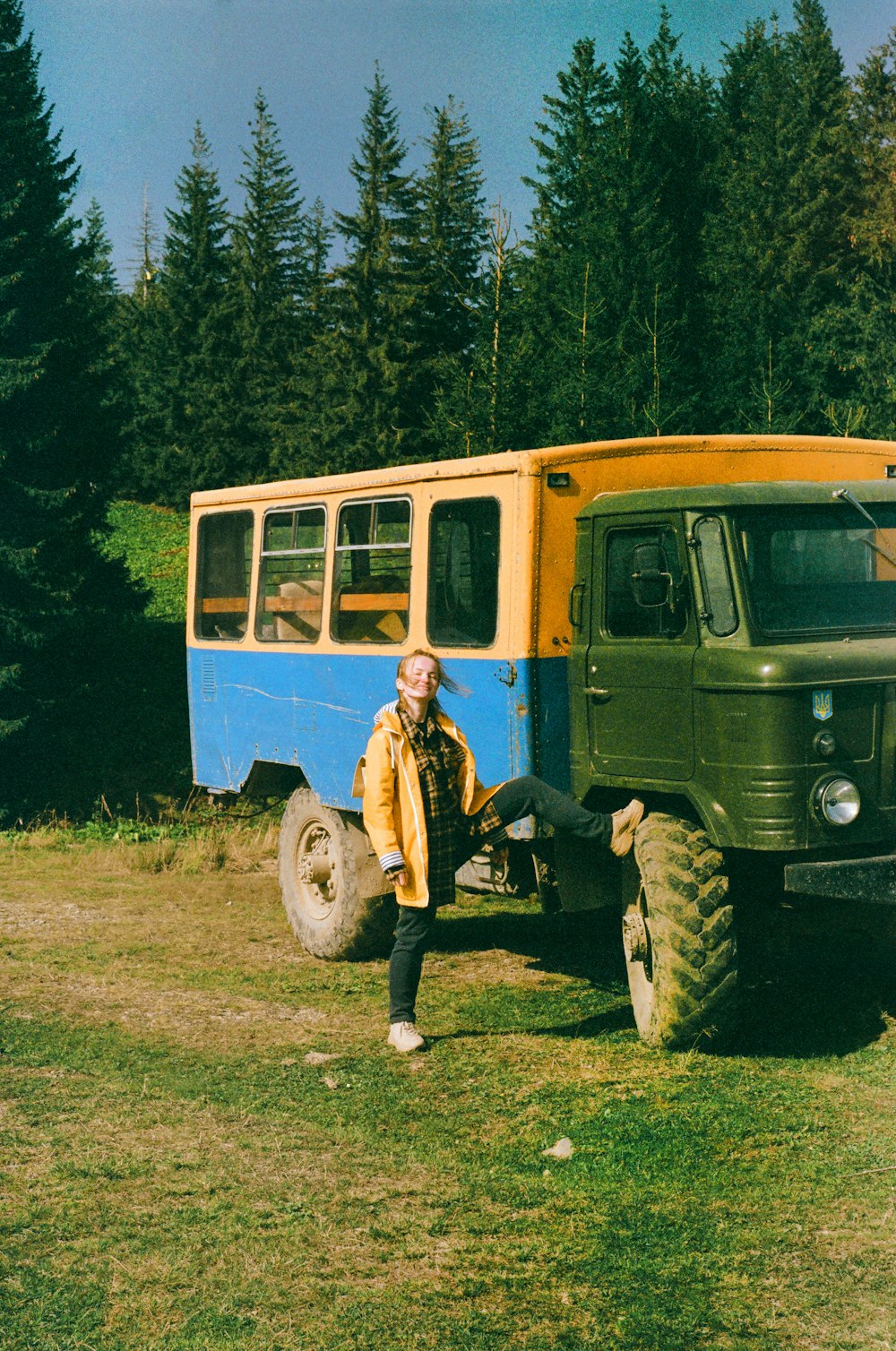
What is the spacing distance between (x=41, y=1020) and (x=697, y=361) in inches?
1236

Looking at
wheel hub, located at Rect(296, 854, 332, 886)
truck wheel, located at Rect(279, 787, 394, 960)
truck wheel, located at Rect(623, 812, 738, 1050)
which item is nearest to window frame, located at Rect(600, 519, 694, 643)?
truck wheel, located at Rect(623, 812, 738, 1050)

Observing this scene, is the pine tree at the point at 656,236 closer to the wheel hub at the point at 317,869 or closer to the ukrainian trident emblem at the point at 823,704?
the wheel hub at the point at 317,869

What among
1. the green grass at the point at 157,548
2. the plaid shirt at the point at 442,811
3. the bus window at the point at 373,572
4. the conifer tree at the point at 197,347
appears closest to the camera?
the plaid shirt at the point at 442,811

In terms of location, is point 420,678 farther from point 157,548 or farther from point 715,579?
point 157,548

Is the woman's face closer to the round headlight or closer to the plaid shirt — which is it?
the plaid shirt

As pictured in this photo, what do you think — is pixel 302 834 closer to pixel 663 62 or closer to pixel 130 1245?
pixel 130 1245

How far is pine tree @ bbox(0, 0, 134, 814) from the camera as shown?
23234mm

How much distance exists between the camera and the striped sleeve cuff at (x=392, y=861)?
689 centimetres

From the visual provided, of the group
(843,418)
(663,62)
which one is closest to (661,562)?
(843,418)

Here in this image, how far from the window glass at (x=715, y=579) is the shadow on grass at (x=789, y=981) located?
142cm

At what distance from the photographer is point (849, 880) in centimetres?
625

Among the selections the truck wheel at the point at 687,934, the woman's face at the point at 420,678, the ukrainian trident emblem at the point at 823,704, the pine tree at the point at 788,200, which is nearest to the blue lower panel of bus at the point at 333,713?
the woman's face at the point at 420,678

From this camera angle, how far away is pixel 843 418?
19.4 metres

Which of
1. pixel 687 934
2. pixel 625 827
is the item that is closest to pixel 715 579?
pixel 625 827
